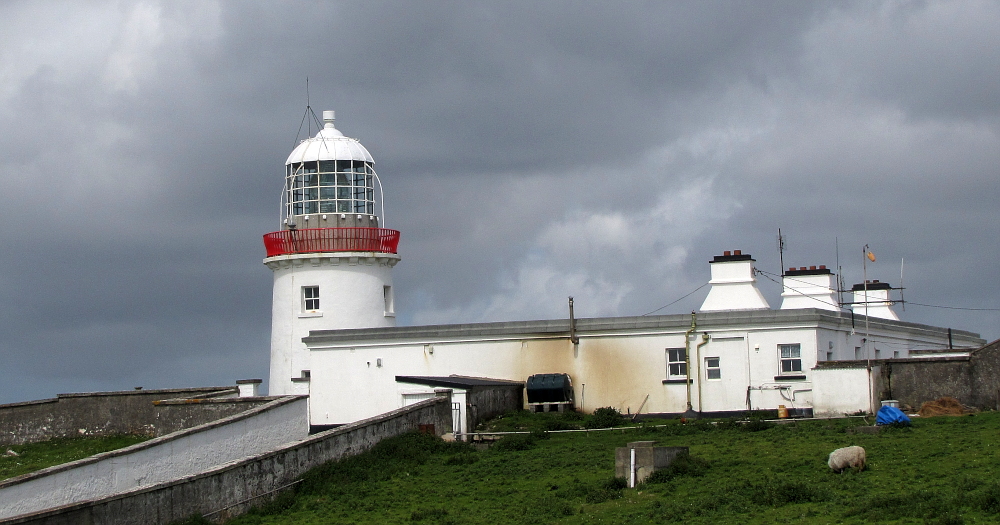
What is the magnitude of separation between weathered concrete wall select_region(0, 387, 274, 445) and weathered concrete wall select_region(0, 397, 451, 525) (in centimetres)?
954

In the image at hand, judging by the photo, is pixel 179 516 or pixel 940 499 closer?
pixel 940 499

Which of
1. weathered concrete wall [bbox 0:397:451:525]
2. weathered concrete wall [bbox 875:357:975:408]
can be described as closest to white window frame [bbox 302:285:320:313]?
weathered concrete wall [bbox 0:397:451:525]

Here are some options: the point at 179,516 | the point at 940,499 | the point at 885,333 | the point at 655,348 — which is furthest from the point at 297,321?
the point at 940,499

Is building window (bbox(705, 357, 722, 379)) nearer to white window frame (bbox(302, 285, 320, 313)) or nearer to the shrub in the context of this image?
the shrub

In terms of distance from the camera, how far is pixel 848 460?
22609mm

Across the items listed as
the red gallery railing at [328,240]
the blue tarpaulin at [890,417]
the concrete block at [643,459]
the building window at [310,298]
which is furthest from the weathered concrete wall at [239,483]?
the blue tarpaulin at [890,417]

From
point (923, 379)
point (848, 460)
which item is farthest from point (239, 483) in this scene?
point (923, 379)

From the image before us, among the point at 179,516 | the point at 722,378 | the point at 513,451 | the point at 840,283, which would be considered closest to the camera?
the point at 179,516

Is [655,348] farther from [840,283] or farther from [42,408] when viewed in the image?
[42,408]

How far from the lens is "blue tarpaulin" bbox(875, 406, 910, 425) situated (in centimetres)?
2698

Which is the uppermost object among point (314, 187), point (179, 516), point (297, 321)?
point (314, 187)

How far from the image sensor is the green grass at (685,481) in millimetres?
20172

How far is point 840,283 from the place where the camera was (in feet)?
148

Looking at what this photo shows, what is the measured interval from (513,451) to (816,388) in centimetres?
832
